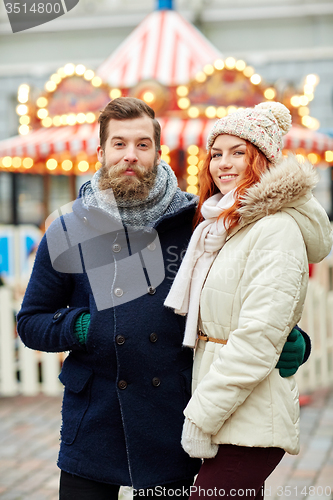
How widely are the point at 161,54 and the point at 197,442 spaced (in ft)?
19.5

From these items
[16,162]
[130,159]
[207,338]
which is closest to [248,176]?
[130,159]

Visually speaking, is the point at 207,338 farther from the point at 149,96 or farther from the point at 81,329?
the point at 149,96

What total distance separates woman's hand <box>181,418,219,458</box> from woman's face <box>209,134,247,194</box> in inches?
31.1

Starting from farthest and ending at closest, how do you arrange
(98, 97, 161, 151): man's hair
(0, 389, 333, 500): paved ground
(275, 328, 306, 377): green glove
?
(0, 389, 333, 500): paved ground, (98, 97, 161, 151): man's hair, (275, 328, 306, 377): green glove

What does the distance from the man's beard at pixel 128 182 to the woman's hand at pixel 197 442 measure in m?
0.81

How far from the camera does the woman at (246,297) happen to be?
1.61 metres

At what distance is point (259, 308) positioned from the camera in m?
1.60

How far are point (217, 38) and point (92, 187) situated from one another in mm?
11668

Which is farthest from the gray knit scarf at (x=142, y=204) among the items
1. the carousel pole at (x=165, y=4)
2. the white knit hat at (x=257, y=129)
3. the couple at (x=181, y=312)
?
the carousel pole at (x=165, y=4)

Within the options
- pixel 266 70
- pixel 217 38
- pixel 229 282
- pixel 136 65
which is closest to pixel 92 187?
pixel 229 282

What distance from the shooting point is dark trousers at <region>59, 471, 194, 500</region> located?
1892 millimetres

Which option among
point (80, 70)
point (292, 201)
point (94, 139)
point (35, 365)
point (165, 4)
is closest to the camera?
point (292, 201)

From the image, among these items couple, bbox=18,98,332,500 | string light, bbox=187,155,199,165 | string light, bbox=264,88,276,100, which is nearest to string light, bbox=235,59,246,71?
string light, bbox=264,88,276,100

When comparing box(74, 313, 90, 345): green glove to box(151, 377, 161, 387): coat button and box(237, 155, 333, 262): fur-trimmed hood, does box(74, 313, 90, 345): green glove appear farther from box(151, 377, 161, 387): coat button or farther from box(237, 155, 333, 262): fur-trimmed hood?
box(237, 155, 333, 262): fur-trimmed hood
